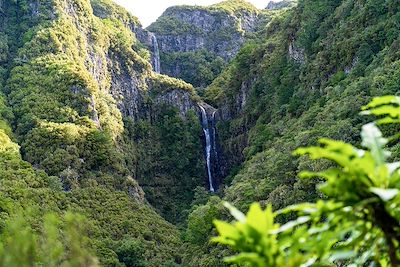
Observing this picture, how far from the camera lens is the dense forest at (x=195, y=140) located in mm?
1472

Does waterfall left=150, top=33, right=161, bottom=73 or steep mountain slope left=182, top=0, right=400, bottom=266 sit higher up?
waterfall left=150, top=33, right=161, bottom=73

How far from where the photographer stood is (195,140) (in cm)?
4234

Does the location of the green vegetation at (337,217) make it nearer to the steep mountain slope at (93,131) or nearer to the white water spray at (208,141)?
the steep mountain slope at (93,131)

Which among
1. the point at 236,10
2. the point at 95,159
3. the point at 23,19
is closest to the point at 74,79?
the point at 95,159

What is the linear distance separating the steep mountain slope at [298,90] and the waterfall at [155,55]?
20.5m

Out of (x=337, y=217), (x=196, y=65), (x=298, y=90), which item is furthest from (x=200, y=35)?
(x=337, y=217)

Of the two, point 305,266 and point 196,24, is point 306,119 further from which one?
point 196,24

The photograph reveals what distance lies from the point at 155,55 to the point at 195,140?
24575 millimetres

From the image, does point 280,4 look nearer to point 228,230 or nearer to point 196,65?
point 196,65

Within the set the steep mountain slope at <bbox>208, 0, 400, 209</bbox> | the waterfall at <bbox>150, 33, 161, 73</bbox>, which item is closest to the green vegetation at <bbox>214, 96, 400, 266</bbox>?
the steep mountain slope at <bbox>208, 0, 400, 209</bbox>

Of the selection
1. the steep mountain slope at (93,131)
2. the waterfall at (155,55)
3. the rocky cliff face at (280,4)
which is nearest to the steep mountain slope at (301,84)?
the steep mountain slope at (93,131)

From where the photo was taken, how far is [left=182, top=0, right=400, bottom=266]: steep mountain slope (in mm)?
17938

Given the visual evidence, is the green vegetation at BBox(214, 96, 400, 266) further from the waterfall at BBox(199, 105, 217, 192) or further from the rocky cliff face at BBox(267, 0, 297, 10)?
the rocky cliff face at BBox(267, 0, 297, 10)

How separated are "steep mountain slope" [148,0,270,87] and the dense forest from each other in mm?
9832
